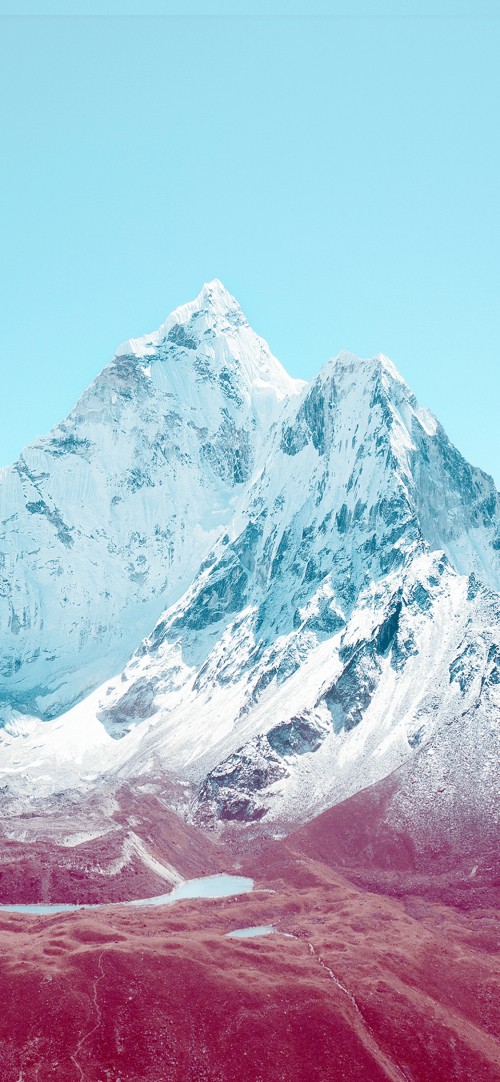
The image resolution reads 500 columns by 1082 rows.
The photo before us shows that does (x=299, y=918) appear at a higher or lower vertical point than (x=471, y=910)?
lower

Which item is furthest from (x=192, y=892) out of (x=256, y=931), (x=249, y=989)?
(x=249, y=989)

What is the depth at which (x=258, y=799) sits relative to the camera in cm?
17200

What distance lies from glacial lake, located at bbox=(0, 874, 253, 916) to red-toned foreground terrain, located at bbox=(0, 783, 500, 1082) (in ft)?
9.67

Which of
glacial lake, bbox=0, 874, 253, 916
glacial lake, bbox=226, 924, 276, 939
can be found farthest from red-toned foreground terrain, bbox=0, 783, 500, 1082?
glacial lake, bbox=0, 874, 253, 916

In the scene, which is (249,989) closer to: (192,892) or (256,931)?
(256,931)

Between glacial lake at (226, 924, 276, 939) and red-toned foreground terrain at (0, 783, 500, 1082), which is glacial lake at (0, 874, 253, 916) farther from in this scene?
glacial lake at (226, 924, 276, 939)

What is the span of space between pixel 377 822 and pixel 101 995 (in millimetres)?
83949

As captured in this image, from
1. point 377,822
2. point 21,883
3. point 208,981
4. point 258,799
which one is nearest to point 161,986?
point 208,981

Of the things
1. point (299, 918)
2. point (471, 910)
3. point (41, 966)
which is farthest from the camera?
point (471, 910)

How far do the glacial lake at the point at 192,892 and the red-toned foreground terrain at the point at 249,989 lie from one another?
2.95 meters

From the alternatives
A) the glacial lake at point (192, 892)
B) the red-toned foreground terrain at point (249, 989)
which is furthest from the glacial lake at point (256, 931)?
the glacial lake at point (192, 892)

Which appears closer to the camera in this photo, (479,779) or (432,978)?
(432,978)

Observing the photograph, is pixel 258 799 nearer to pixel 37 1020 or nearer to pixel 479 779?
pixel 479 779

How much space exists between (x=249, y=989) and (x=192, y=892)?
61.7 metres
